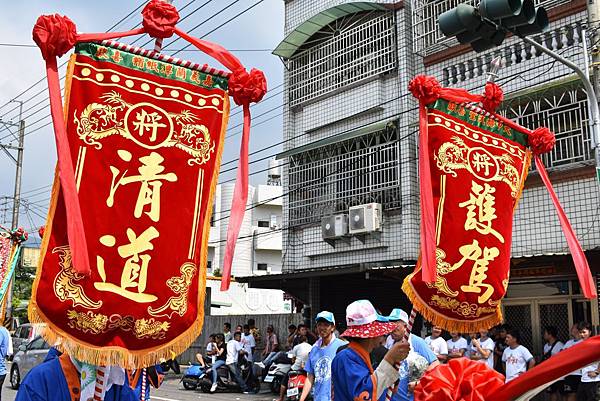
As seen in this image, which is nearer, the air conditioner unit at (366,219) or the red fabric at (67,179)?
the red fabric at (67,179)

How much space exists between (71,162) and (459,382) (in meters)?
2.43

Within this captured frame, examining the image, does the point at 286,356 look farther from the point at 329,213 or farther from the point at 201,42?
the point at 201,42

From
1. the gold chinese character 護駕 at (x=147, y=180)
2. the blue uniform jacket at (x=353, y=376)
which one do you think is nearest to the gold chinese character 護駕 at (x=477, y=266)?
the blue uniform jacket at (x=353, y=376)

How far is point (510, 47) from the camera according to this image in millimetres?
14211

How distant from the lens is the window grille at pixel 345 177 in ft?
53.9

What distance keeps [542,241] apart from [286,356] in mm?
6171

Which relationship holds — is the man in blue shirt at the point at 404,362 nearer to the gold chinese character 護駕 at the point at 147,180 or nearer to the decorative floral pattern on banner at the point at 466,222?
the decorative floral pattern on banner at the point at 466,222

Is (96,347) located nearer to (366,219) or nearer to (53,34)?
(53,34)

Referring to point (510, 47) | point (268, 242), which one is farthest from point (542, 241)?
point (268, 242)

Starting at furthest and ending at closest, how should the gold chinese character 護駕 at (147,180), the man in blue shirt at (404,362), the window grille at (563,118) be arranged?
the window grille at (563,118) < the man in blue shirt at (404,362) < the gold chinese character 護駕 at (147,180)

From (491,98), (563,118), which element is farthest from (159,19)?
(563,118)

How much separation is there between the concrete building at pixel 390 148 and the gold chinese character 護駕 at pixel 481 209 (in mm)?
6206

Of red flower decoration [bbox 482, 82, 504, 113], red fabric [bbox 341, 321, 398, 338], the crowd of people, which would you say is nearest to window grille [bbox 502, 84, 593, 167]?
the crowd of people

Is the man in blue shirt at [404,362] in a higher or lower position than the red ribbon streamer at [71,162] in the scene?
lower
